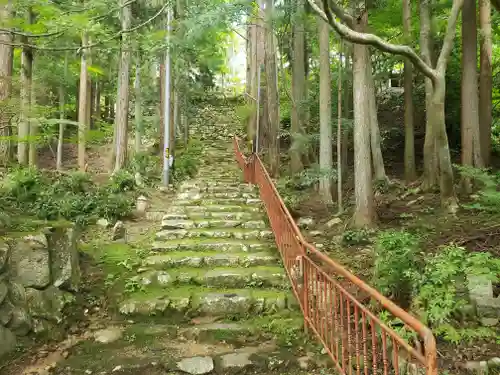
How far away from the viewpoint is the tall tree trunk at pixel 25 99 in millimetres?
6562

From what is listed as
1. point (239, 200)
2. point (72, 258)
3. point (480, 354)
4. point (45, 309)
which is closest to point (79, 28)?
point (72, 258)

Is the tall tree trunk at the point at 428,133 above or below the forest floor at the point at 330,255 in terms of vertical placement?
above

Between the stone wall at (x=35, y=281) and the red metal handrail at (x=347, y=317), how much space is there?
9.09ft

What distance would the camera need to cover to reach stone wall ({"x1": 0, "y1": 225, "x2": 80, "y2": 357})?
3982 millimetres

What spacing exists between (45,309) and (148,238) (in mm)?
2636

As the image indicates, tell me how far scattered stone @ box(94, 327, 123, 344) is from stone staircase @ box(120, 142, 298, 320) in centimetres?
36

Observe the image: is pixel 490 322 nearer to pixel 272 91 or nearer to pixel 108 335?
pixel 108 335

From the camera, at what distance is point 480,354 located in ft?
12.2

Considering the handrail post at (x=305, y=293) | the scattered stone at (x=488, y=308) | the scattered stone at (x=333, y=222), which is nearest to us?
the scattered stone at (x=488, y=308)

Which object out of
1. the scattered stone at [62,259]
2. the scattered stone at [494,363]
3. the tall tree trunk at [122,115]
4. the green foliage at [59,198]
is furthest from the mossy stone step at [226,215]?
the scattered stone at [494,363]

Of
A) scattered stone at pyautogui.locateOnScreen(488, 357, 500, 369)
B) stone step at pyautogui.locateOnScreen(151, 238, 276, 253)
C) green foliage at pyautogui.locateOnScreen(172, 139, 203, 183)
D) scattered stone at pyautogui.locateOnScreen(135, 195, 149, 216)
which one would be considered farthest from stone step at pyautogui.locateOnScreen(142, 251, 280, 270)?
green foliage at pyautogui.locateOnScreen(172, 139, 203, 183)

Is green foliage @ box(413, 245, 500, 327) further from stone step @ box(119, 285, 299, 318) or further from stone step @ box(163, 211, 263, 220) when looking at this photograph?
stone step @ box(163, 211, 263, 220)

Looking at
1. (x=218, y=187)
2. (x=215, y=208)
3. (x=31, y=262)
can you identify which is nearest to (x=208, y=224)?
(x=215, y=208)

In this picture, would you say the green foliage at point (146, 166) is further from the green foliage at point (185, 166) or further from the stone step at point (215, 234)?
the stone step at point (215, 234)
